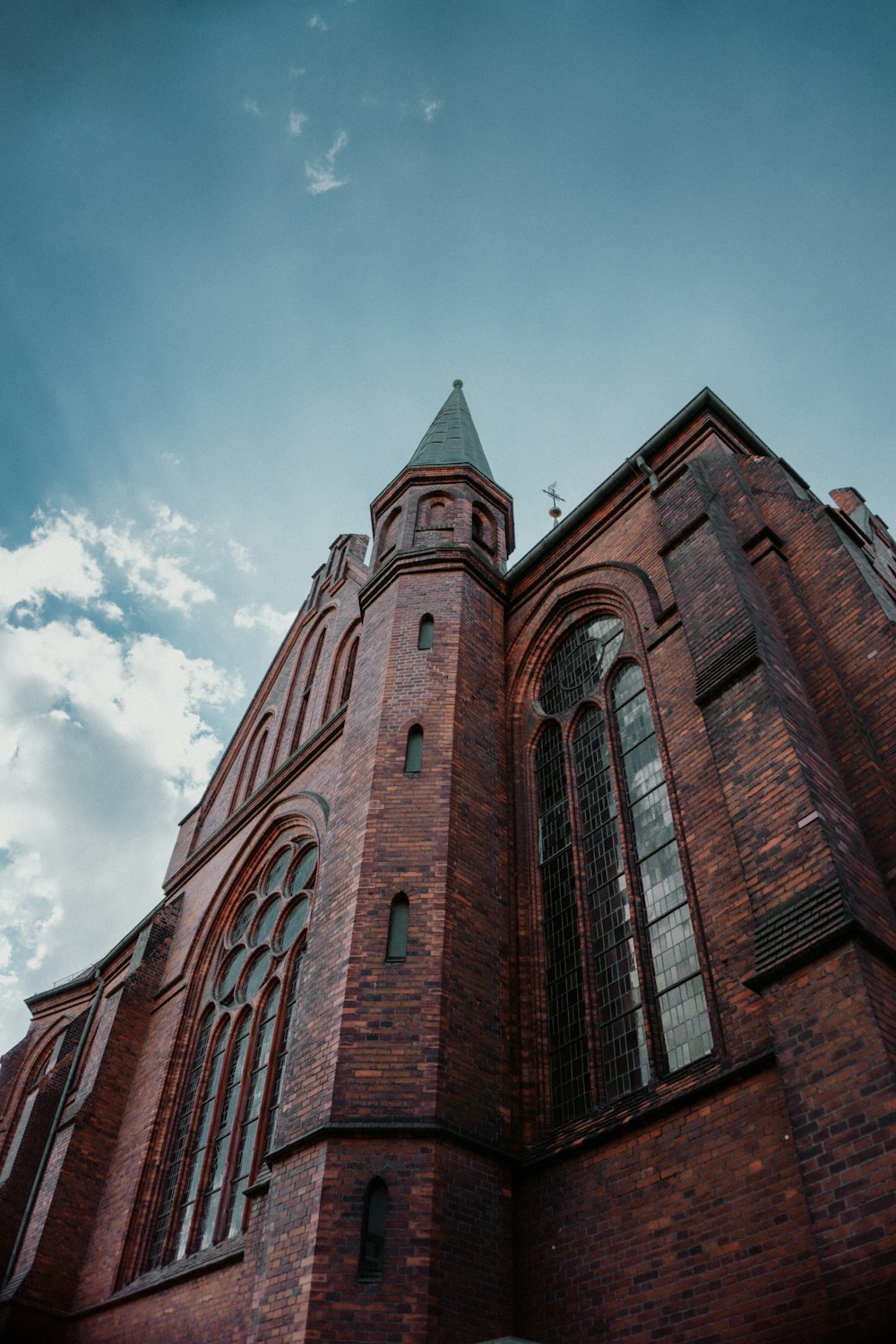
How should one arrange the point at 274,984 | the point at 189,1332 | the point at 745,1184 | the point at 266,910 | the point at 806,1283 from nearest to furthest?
the point at 806,1283 < the point at 745,1184 < the point at 189,1332 < the point at 274,984 < the point at 266,910

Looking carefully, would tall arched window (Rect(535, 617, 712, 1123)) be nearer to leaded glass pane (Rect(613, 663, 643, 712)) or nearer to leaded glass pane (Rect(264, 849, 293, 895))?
leaded glass pane (Rect(613, 663, 643, 712))

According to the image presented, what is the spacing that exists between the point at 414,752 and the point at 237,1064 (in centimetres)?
617

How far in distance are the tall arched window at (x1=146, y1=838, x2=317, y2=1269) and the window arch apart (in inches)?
176

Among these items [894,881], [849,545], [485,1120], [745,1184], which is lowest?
[745,1184]

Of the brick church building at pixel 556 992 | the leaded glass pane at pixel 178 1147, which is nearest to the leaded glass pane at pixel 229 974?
the brick church building at pixel 556 992

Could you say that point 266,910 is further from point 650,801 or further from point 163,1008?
point 650,801

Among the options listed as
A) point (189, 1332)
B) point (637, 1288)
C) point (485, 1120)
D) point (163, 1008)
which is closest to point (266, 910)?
point (163, 1008)

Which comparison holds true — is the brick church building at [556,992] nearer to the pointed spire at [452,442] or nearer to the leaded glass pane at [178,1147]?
the leaded glass pane at [178,1147]

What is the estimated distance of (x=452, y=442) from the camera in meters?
18.9

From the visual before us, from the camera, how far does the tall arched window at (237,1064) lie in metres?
12.9

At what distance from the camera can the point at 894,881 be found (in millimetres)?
7371

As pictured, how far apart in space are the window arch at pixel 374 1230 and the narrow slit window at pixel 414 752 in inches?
183

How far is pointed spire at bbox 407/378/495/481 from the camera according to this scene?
707 inches

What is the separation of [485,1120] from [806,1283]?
11.5ft
